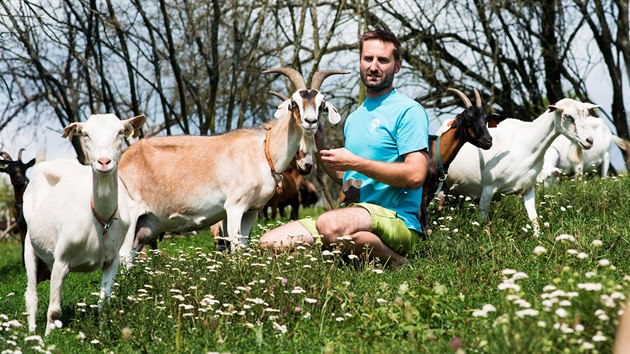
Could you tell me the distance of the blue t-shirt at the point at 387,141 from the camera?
6.09m

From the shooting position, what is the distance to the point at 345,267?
6.10 meters

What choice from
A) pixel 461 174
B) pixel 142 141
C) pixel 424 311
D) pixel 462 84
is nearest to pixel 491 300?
pixel 424 311

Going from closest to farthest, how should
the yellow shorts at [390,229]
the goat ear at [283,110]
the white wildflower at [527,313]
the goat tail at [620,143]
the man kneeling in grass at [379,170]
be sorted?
the white wildflower at [527,313]
the man kneeling in grass at [379,170]
the yellow shorts at [390,229]
the goat ear at [283,110]
the goat tail at [620,143]

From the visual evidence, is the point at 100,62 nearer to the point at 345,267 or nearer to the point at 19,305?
the point at 19,305

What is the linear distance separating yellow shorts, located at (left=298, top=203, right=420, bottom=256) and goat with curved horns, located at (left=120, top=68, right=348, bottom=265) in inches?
68.9

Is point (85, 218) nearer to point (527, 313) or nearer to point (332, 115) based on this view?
point (332, 115)

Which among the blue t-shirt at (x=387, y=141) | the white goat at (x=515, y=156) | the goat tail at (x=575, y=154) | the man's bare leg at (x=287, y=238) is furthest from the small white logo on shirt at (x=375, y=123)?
the goat tail at (x=575, y=154)

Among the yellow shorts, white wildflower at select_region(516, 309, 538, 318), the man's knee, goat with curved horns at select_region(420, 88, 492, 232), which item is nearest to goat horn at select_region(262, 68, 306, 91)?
goat with curved horns at select_region(420, 88, 492, 232)

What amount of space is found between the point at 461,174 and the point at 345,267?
11.6 feet

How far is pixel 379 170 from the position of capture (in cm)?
585

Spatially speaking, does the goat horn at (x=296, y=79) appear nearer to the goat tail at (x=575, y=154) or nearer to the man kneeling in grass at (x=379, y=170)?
the man kneeling in grass at (x=379, y=170)

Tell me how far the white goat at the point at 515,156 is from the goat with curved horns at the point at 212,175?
1968 mm

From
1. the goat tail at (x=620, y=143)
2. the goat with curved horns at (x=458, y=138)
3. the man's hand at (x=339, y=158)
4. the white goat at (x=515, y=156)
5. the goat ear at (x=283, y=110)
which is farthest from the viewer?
the goat tail at (x=620, y=143)

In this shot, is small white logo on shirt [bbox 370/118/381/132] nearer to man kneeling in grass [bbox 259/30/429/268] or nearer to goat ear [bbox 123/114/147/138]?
man kneeling in grass [bbox 259/30/429/268]
